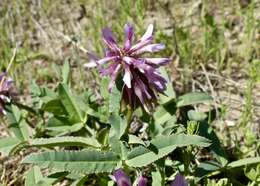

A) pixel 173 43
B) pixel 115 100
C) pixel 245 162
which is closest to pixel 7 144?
pixel 115 100

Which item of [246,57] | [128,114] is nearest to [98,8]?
[246,57]

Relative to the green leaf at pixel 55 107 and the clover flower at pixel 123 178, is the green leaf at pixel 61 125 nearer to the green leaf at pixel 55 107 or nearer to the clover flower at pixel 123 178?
the green leaf at pixel 55 107

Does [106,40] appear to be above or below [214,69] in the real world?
above

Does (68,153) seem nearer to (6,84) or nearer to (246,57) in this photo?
(6,84)

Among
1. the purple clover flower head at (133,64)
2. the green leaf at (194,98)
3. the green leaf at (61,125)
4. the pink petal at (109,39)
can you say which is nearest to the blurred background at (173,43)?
the green leaf at (194,98)

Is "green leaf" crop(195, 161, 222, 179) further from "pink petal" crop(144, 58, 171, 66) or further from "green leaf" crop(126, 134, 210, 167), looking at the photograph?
"pink petal" crop(144, 58, 171, 66)

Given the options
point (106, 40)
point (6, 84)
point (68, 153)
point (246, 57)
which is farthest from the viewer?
point (246, 57)
